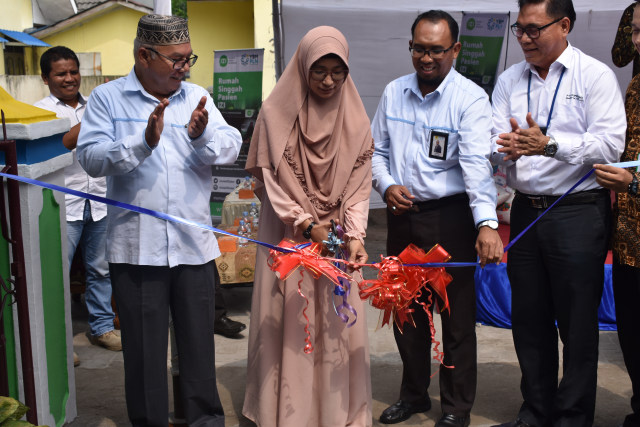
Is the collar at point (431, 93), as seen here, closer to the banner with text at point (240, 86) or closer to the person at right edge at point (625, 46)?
the person at right edge at point (625, 46)

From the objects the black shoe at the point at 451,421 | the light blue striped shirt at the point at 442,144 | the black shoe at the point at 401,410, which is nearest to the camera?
the light blue striped shirt at the point at 442,144

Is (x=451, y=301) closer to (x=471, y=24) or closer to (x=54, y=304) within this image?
(x=54, y=304)

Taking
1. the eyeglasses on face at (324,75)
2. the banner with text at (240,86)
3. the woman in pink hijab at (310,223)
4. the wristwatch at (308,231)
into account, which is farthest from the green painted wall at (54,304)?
the banner with text at (240,86)

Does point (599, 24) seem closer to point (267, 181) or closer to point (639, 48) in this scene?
point (639, 48)

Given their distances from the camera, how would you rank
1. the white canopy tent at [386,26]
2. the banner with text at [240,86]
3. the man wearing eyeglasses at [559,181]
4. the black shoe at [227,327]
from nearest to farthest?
the man wearing eyeglasses at [559,181] < the black shoe at [227,327] < the white canopy tent at [386,26] < the banner with text at [240,86]

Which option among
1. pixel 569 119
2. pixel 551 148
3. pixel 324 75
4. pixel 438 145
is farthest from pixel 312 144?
pixel 569 119

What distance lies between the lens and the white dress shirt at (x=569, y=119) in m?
3.37

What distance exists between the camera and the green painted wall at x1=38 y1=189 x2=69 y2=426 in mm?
3441

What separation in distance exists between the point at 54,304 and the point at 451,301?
202 centimetres

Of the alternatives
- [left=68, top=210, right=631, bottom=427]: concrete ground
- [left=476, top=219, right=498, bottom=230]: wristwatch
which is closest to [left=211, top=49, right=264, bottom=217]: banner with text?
[left=68, top=210, right=631, bottom=427]: concrete ground

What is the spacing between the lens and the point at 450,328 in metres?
3.85

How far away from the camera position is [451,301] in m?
3.84

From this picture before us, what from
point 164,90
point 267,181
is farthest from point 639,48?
point 164,90

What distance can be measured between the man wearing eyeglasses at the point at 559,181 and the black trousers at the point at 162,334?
1.60m
